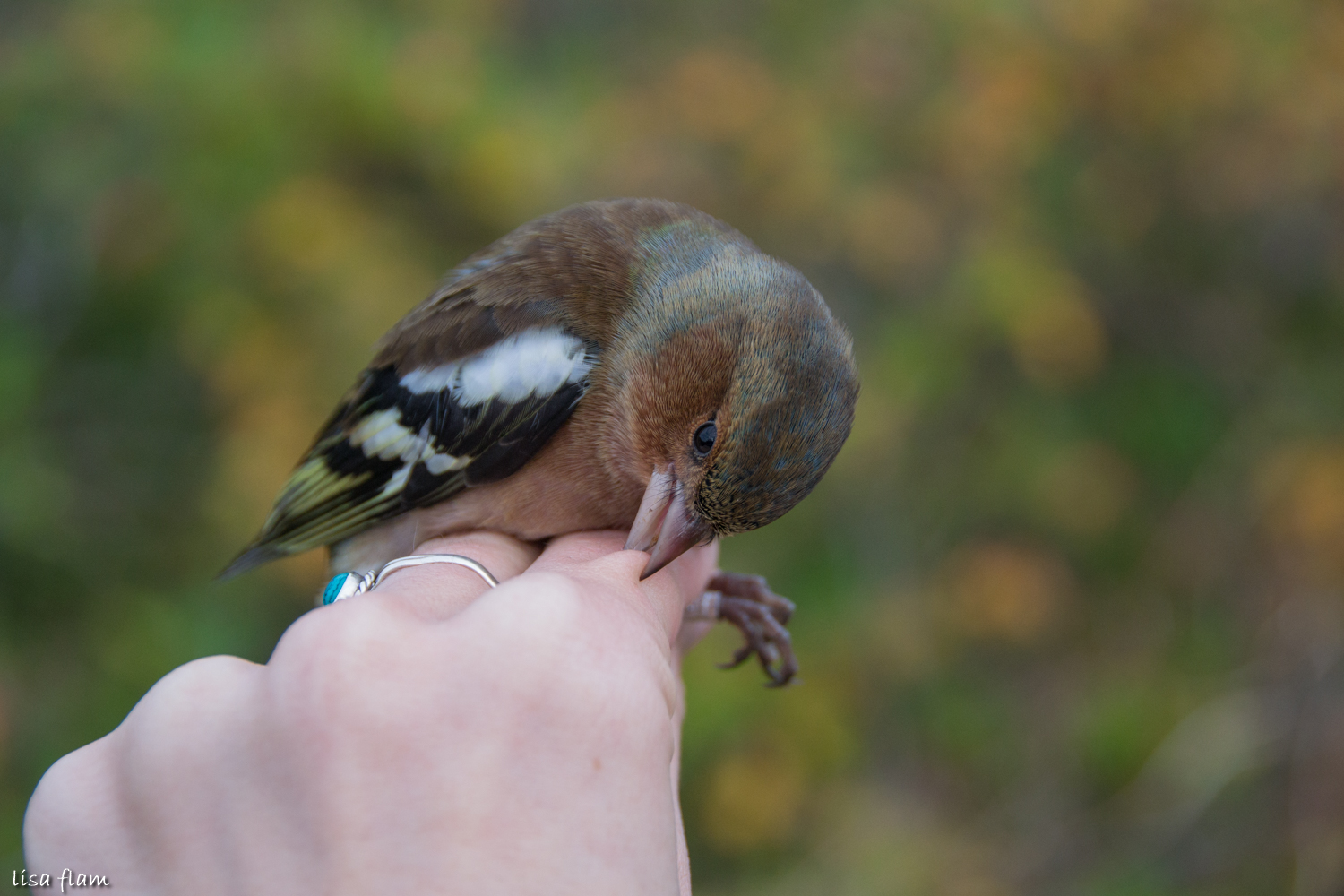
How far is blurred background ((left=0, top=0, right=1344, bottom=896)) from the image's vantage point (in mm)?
3941

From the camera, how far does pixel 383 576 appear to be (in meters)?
1.83

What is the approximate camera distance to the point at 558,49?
5270 millimetres

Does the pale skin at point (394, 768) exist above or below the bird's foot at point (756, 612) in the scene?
above

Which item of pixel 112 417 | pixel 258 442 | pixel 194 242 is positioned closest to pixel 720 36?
pixel 194 242

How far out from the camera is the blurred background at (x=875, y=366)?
3941mm

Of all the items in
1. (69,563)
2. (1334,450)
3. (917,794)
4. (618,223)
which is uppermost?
(618,223)

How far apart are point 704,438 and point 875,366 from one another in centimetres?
244

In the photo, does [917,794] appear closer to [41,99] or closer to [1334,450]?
[1334,450]

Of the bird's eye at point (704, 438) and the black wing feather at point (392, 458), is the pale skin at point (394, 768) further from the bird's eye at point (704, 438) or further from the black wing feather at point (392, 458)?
the black wing feather at point (392, 458)

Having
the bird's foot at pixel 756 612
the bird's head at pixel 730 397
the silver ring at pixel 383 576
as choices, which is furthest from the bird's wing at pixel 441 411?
the bird's foot at pixel 756 612

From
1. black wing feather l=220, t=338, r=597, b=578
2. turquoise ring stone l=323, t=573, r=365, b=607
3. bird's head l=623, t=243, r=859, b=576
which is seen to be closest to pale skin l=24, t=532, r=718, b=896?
turquoise ring stone l=323, t=573, r=365, b=607

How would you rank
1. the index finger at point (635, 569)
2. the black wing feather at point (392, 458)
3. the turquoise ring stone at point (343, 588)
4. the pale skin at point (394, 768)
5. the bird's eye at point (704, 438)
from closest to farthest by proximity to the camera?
the pale skin at point (394, 768) → the index finger at point (635, 569) → the turquoise ring stone at point (343, 588) → the bird's eye at point (704, 438) → the black wing feather at point (392, 458)

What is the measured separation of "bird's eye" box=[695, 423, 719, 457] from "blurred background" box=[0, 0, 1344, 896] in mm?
1746

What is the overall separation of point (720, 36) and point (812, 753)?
3.66 m
